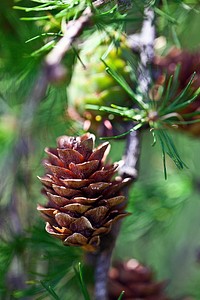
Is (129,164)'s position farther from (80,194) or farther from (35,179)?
(35,179)

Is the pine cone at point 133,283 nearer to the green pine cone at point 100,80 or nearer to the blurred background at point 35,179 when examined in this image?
the blurred background at point 35,179

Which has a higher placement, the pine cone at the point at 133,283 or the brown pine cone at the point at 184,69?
the brown pine cone at the point at 184,69

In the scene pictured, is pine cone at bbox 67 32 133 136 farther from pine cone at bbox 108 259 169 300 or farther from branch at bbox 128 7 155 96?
pine cone at bbox 108 259 169 300

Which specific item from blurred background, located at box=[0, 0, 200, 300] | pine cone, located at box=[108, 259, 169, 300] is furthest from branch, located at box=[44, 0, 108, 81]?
pine cone, located at box=[108, 259, 169, 300]

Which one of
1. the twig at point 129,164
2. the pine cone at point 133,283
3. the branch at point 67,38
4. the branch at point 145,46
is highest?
the branch at point 67,38

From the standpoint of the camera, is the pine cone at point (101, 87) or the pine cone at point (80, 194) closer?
the pine cone at point (80, 194)

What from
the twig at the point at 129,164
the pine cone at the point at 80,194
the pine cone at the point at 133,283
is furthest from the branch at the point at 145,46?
the pine cone at the point at 133,283

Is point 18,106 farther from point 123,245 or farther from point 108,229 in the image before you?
point 123,245
